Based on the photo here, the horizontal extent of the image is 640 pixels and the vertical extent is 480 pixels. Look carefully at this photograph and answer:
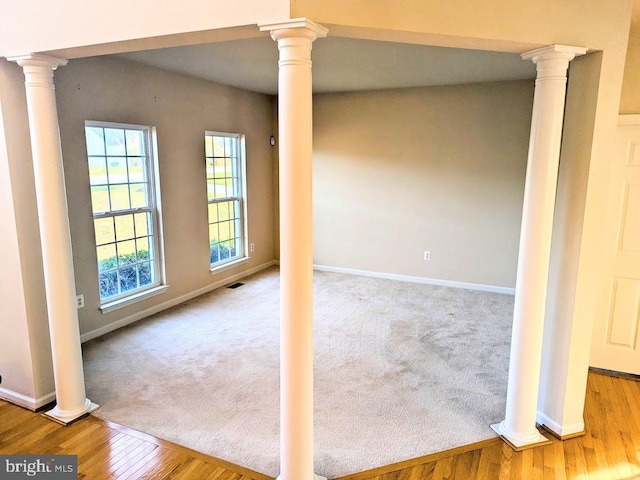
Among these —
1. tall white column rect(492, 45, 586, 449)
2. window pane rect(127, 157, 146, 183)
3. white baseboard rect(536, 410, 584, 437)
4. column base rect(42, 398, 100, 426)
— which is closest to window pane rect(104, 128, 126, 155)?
window pane rect(127, 157, 146, 183)

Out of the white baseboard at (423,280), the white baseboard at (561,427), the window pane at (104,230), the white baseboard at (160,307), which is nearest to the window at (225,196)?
the white baseboard at (160,307)

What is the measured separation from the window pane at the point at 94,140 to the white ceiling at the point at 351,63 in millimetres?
704

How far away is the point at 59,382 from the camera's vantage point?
2.81 m

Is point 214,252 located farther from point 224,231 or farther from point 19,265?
point 19,265

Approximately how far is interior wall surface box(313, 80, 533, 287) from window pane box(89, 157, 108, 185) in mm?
2977

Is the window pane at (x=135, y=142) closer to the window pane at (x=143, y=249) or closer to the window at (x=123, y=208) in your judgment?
the window at (x=123, y=208)

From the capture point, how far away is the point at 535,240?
2.39 m

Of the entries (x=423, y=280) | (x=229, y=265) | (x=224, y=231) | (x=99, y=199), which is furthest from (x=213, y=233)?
(x=423, y=280)

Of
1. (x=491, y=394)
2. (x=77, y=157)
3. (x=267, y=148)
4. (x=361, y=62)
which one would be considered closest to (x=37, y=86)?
(x=77, y=157)

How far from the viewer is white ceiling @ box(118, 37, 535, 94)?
3.59 metres

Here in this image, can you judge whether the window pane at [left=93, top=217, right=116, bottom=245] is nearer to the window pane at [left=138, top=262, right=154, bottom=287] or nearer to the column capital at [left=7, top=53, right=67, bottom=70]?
the window pane at [left=138, top=262, right=154, bottom=287]

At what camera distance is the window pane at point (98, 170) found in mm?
3952

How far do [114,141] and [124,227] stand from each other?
824 mm

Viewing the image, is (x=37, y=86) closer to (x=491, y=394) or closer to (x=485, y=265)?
(x=491, y=394)
